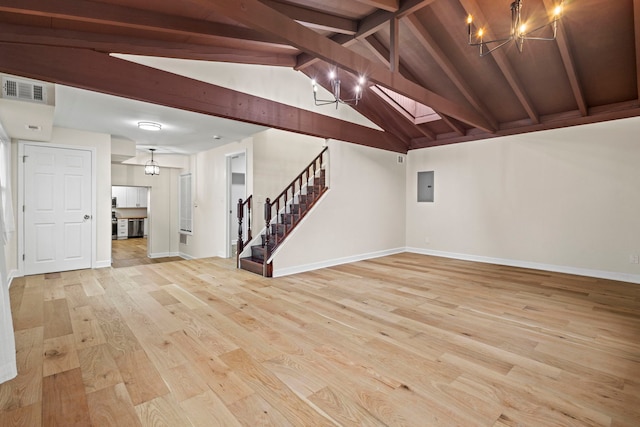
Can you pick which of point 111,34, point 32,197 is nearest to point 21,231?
point 32,197

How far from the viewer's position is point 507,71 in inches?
178

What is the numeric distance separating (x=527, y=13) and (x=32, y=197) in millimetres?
7939

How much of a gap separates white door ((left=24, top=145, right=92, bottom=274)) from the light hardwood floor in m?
0.84

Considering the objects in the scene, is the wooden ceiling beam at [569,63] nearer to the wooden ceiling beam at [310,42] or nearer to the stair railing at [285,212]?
the wooden ceiling beam at [310,42]

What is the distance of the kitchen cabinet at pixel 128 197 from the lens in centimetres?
1248

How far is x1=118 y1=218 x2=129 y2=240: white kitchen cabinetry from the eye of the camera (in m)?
12.1

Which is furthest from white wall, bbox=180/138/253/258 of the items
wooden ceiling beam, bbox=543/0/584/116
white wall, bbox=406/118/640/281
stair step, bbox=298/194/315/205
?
wooden ceiling beam, bbox=543/0/584/116

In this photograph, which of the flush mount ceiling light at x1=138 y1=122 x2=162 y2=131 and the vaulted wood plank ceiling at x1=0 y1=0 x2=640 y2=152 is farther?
the flush mount ceiling light at x1=138 y1=122 x2=162 y2=131

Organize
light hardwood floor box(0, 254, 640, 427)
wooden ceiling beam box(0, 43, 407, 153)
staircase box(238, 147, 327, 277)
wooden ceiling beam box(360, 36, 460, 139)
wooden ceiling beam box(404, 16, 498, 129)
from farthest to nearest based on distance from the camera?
staircase box(238, 147, 327, 277) < wooden ceiling beam box(360, 36, 460, 139) < wooden ceiling beam box(404, 16, 498, 129) < wooden ceiling beam box(0, 43, 407, 153) < light hardwood floor box(0, 254, 640, 427)

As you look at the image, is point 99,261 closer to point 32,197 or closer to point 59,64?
point 32,197

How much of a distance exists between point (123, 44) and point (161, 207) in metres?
6.42

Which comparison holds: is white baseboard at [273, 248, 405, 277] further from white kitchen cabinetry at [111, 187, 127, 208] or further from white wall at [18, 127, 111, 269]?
white kitchen cabinetry at [111, 187, 127, 208]

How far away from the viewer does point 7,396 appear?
1.92 meters

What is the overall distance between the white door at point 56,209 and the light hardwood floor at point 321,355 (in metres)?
0.84
